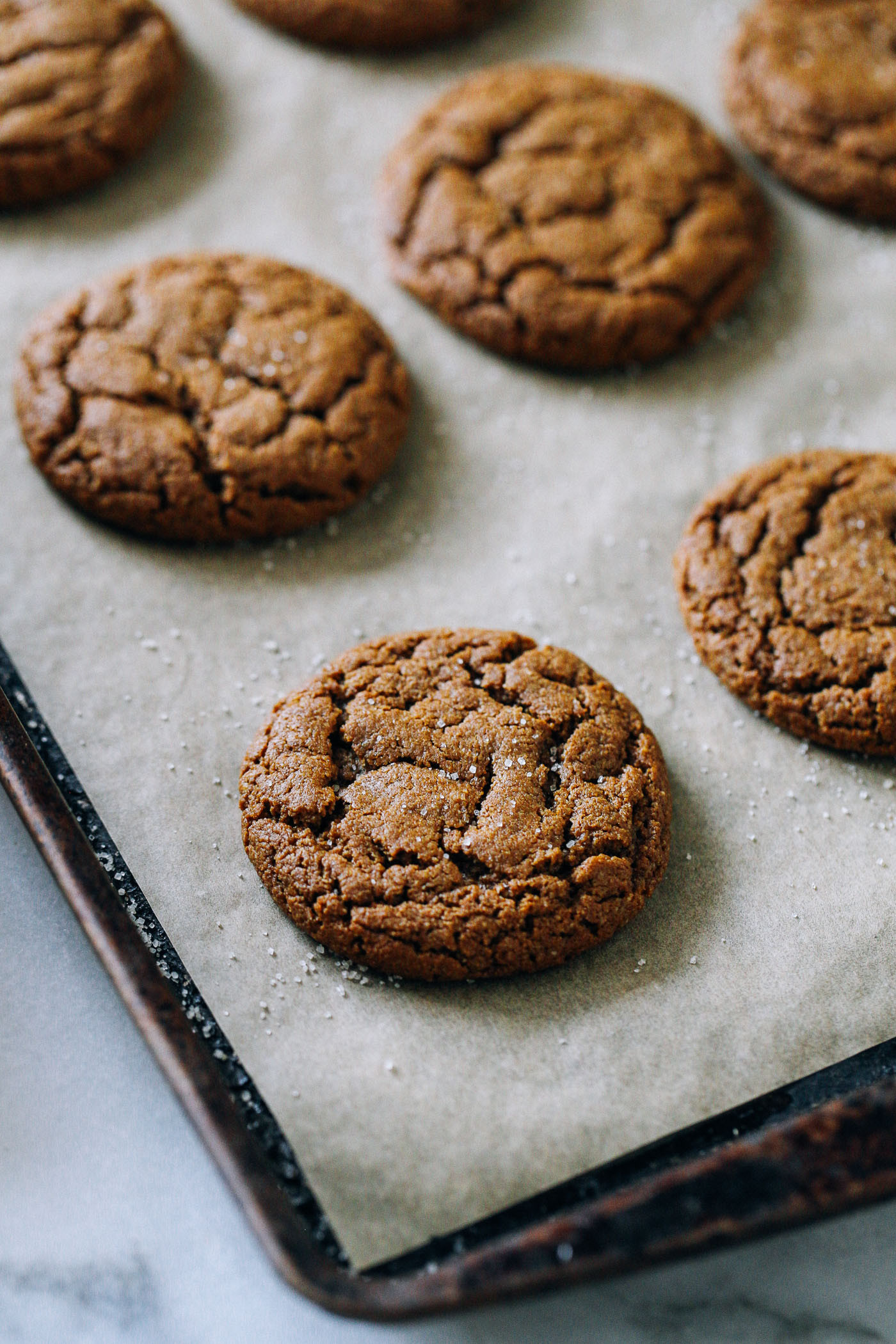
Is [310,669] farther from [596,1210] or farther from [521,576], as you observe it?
[596,1210]

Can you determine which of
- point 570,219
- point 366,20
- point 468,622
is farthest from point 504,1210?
point 366,20

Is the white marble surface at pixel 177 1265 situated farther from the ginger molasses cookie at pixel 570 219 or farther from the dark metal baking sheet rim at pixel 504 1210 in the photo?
the ginger molasses cookie at pixel 570 219

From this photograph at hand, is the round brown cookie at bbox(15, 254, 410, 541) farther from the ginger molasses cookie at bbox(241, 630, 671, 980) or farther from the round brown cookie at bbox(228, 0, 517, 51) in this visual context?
the round brown cookie at bbox(228, 0, 517, 51)

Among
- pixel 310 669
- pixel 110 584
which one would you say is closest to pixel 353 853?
pixel 310 669

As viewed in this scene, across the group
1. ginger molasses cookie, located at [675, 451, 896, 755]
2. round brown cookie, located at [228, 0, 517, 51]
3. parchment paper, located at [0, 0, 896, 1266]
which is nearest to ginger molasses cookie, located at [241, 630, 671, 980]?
parchment paper, located at [0, 0, 896, 1266]

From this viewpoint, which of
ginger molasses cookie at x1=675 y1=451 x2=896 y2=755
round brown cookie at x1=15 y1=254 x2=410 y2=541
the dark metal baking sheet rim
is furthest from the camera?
round brown cookie at x1=15 y1=254 x2=410 y2=541

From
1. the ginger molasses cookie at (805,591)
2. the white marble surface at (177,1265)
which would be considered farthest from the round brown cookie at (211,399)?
the white marble surface at (177,1265)

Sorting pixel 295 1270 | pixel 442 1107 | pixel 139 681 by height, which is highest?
pixel 139 681
